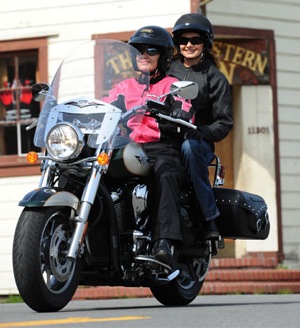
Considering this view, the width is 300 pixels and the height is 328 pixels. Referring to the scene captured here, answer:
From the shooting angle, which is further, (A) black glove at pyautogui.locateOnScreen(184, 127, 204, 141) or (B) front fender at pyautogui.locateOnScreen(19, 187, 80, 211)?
(A) black glove at pyautogui.locateOnScreen(184, 127, 204, 141)

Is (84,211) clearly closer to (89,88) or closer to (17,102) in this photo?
(89,88)

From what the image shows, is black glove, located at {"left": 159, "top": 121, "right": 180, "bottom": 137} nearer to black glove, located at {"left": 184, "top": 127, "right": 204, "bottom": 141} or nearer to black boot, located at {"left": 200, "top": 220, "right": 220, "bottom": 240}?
black glove, located at {"left": 184, "top": 127, "right": 204, "bottom": 141}

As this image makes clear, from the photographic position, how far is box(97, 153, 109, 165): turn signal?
786 centimetres

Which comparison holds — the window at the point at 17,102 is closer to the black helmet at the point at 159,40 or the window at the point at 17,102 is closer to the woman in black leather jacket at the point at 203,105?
the woman in black leather jacket at the point at 203,105

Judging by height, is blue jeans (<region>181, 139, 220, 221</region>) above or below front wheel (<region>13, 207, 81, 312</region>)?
above

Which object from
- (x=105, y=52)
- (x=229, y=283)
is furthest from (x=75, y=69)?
(x=229, y=283)

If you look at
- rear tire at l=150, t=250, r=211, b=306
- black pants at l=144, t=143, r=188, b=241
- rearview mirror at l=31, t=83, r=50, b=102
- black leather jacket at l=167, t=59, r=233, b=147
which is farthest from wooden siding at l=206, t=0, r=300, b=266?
black pants at l=144, t=143, r=188, b=241

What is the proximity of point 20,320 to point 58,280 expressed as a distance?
548 mm

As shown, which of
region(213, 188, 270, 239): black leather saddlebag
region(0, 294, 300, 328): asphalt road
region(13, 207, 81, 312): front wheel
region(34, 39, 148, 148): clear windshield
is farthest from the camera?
region(213, 188, 270, 239): black leather saddlebag

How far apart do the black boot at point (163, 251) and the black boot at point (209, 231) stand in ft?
1.67

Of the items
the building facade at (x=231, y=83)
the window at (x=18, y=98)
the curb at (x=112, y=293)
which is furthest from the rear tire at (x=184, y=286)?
the window at (x=18, y=98)

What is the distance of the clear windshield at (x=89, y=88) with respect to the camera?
8.17m

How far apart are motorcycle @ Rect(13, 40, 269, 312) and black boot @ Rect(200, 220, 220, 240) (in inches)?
2.6

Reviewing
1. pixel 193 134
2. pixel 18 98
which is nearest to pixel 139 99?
pixel 193 134
